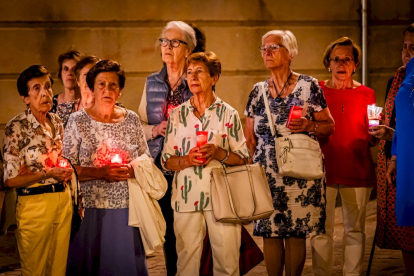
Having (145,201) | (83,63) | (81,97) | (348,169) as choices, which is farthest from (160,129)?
(348,169)

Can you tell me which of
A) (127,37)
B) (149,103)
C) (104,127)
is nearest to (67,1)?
(127,37)

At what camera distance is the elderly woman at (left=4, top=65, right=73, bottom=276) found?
17.1 ft

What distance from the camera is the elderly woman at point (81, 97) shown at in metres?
6.66

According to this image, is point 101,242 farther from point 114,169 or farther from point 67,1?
point 67,1

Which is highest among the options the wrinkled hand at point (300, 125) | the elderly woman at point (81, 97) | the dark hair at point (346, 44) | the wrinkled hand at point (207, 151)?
the dark hair at point (346, 44)

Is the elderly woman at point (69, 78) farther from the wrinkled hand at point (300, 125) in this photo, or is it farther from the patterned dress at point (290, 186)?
the wrinkled hand at point (300, 125)

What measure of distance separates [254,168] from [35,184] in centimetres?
178

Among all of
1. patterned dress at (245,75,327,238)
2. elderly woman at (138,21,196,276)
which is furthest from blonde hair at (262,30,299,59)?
elderly woman at (138,21,196,276)

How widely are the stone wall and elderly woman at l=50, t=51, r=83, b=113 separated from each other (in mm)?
2558

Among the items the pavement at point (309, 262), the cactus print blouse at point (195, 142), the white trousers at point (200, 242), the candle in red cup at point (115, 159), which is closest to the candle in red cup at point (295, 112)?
the cactus print blouse at point (195, 142)

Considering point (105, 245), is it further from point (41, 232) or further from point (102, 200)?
point (41, 232)

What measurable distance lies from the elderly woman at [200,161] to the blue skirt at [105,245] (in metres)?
0.41

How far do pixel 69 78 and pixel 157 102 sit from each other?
147 centimetres

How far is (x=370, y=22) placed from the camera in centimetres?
1047
